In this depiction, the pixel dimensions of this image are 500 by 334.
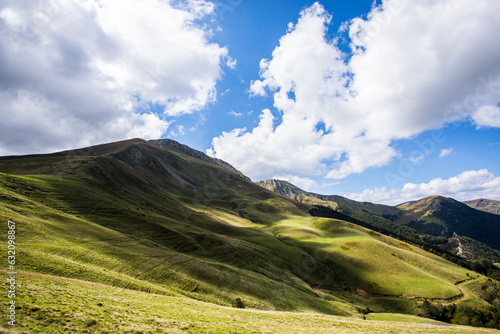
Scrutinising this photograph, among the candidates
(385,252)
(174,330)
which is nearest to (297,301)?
(174,330)

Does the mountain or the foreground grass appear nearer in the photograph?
the foreground grass

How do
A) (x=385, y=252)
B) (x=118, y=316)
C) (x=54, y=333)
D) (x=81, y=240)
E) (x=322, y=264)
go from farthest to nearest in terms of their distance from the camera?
(x=385, y=252)
(x=322, y=264)
(x=81, y=240)
(x=118, y=316)
(x=54, y=333)

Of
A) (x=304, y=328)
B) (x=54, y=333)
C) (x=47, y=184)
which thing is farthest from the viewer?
(x=47, y=184)

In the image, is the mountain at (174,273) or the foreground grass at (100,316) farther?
the mountain at (174,273)

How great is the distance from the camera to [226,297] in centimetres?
4622

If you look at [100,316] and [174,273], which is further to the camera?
[174,273]

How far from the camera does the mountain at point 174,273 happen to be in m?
21.1

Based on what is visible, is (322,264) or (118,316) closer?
(118,316)

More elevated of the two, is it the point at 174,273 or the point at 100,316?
the point at 100,316

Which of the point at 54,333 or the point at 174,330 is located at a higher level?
the point at 54,333

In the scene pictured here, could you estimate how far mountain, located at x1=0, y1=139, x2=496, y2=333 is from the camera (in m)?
21.1

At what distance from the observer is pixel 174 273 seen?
160ft

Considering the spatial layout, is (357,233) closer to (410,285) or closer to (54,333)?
(410,285)

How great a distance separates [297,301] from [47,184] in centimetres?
9488
